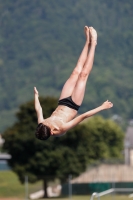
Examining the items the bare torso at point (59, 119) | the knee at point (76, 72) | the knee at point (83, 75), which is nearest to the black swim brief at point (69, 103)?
the bare torso at point (59, 119)

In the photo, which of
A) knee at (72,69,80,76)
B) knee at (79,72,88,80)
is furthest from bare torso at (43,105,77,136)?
knee at (72,69,80,76)

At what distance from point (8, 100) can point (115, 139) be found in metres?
108

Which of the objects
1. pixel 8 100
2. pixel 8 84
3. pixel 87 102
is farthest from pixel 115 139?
pixel 8 84

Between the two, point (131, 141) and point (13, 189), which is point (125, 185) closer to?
point (13, 189)

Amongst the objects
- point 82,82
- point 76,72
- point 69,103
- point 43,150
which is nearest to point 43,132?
point 69,103

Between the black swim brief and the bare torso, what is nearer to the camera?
the bare torso

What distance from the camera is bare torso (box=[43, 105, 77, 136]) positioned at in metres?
11.6

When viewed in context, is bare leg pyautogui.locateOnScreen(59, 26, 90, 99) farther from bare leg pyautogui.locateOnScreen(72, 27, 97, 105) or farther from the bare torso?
the bare torso

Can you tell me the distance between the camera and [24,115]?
41.3 m

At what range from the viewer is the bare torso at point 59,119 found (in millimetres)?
11586

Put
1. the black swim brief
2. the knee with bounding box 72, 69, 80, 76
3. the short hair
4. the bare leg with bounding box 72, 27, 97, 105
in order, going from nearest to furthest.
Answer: the short hair < the black swim brief < the bare leg with bounding box 72, 27, 97, 105 < the knee with bounding box 72, 69, 80, 76

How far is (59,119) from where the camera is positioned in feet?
38.5

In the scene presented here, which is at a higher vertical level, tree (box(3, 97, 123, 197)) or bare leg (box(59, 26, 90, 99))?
tree (box(3, 97, 123, 197))

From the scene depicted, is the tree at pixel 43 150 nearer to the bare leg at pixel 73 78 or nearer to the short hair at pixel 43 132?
the bare leg at pixel 73 78
